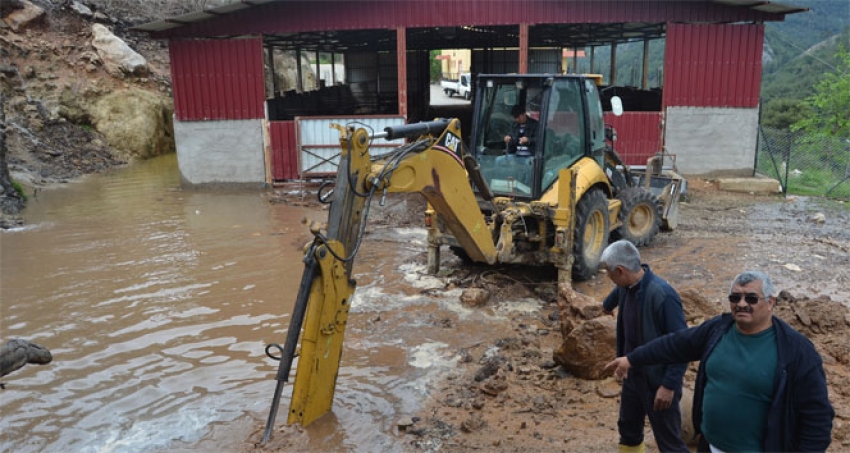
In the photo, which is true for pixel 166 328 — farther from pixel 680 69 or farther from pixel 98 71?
pixel 98 71

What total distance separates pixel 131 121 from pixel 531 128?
17.7m

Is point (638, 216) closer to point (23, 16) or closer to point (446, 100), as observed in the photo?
point (23, 16)

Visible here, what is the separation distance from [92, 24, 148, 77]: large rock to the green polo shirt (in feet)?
77.8

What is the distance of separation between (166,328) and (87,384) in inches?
53.0

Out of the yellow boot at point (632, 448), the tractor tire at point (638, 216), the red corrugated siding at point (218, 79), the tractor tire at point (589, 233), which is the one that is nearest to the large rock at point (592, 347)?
the yellow boot at point (632, 448)

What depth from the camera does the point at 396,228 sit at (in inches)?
474

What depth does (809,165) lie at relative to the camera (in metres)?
17.8

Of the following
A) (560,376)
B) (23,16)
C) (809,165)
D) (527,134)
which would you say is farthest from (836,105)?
(23,16)

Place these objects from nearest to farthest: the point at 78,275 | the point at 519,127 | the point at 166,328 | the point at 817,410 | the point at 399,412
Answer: the point at 817,410 → the point at 399,412 → the point at 166,328 → the point at 519,127 → the point at 78,275

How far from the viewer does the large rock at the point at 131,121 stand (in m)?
21.6

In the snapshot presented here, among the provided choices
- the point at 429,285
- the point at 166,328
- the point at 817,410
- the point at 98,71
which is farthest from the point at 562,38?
the point at 817,410

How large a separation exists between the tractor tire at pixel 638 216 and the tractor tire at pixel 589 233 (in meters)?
0.92

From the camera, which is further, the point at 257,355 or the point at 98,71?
the point at 98,71

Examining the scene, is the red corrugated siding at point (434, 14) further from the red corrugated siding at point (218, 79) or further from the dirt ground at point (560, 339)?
the dirt ground at point (560, 339)
